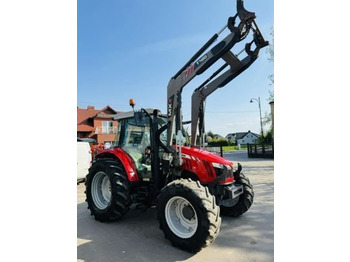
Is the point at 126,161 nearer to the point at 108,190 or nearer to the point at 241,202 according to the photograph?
the point at 108,190

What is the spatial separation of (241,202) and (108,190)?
7.39 feet

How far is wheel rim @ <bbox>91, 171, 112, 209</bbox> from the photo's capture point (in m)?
3.98

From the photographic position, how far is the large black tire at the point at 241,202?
3.66 m

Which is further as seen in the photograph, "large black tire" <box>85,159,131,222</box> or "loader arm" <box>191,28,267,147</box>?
"large black tire" <box>85,159,131,222</box>

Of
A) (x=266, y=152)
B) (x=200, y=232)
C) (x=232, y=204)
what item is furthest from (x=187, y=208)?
(x=266, y=152)

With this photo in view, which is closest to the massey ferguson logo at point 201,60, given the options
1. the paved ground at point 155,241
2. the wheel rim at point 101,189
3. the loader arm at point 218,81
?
the loader arm at point 218,81

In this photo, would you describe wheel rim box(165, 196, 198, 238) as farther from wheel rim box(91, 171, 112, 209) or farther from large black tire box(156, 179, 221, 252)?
wheel rim box(91, 171, 112, 209)

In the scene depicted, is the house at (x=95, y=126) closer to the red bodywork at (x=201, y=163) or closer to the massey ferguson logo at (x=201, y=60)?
the red bodywork at (x=201, y=163)

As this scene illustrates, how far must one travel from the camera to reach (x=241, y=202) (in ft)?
12.1

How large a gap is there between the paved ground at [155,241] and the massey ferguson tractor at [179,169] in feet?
0.50

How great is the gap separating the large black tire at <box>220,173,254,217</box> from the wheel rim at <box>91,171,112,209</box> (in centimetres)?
198

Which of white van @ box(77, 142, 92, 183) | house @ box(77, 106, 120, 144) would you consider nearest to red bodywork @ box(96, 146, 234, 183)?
white van @ box(77, 142, 92, 183)

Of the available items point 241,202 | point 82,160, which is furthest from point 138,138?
point 82,160

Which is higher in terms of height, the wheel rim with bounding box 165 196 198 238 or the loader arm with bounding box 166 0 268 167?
the loader arm with bounding box 166 0 268 167
